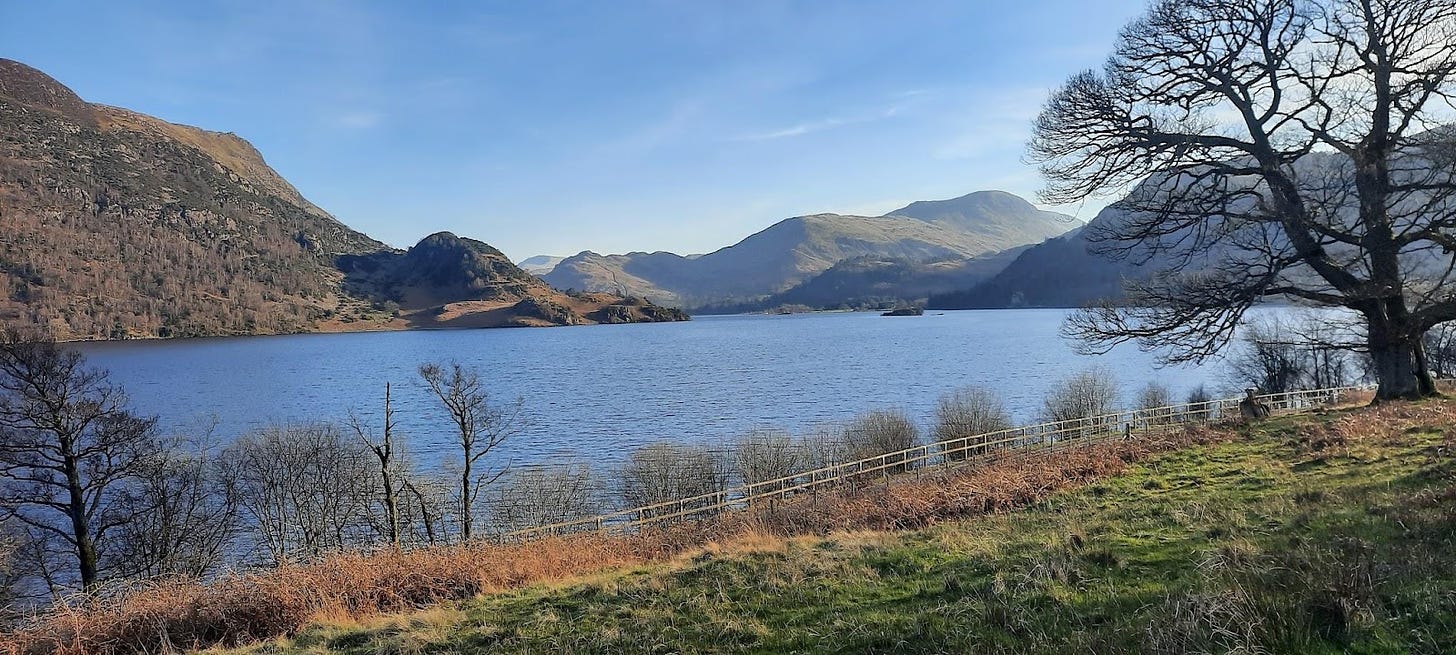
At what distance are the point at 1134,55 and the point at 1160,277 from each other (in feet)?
19.8

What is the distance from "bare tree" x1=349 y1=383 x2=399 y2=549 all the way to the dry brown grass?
3.66 metres

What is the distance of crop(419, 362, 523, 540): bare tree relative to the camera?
29484 millimetres

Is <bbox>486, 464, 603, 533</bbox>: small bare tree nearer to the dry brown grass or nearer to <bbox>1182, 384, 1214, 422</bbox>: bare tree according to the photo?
the dry brown grass

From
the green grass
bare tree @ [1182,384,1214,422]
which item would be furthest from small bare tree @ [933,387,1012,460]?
the green grass

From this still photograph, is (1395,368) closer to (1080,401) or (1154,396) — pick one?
(1080,401)

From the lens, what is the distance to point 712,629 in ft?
23.1

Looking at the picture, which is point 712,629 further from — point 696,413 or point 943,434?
point 696,413

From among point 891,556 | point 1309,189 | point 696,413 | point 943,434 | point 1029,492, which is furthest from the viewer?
point 696,413

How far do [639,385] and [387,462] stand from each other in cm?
4455

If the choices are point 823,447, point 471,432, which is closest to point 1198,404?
point 823,447

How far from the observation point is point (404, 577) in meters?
10.8

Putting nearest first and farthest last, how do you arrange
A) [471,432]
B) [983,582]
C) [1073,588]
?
1. [1073,588]
2. [983,582]
3. [471,432]

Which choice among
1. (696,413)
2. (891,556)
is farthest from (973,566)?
(696,413)

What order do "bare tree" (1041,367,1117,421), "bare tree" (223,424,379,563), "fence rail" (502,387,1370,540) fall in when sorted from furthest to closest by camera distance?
"bare tree" (1041,367,1117,421)
"bare tree" (223,424,379,563)
"fence rail" (502,387,1370,540)
